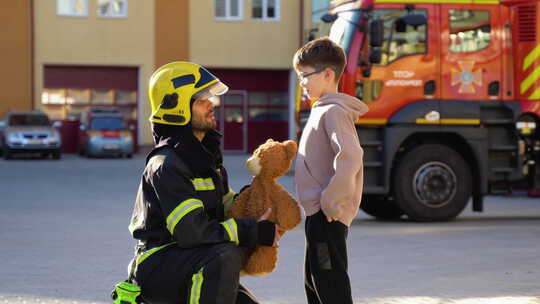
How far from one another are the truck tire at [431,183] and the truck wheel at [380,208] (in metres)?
0.84

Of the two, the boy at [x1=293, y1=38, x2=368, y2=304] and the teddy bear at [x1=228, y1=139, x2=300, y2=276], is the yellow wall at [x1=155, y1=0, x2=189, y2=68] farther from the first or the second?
the teddy bear at [x1=228, y1=139, x2=300, y2=276]

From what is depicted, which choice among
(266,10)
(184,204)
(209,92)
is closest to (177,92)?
(209,92)

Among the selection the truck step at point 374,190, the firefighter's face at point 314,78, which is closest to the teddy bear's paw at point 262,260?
the firefighter's face at point 314,78

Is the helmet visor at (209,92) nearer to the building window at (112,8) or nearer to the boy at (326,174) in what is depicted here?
the boy at (326,174)

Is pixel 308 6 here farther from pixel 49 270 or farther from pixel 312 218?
pixel 312 218

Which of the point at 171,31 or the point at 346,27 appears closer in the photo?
the point at 346,27

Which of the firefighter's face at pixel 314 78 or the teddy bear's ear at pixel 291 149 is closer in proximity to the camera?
the teddy bear's ear at pixel 291 149

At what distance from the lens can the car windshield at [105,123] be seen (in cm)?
3544

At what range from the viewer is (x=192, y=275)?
170 inches

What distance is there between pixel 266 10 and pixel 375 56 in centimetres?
2721

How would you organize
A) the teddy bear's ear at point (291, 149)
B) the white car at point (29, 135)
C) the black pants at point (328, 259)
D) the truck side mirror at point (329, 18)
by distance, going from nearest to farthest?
the teddy bear's ear at point (291, 149) < the black pants at point (328, 259) < the truck side mirror at point (329, 18) < the white car at point (29, 135)

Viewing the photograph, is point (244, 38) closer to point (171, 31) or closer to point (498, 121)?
point (171, 31)

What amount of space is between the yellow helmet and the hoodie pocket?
2.19ft

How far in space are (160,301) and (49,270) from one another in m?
4.54
